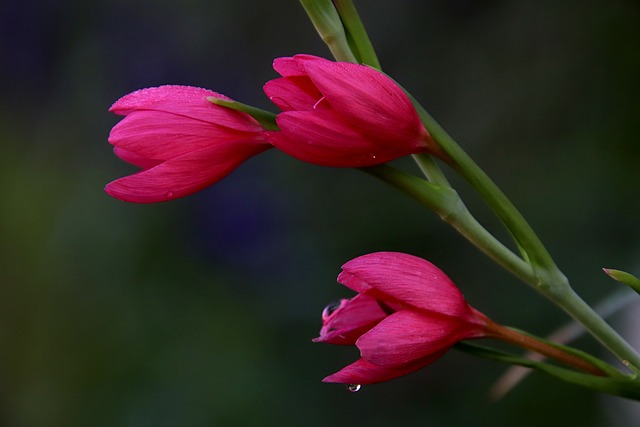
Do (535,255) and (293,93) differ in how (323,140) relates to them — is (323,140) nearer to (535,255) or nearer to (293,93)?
(293,93)

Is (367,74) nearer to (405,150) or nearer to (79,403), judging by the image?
(405,150)

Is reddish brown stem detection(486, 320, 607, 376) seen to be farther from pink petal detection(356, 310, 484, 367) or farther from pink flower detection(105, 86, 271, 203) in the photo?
pink flower detection(105, 86, 271, 203)

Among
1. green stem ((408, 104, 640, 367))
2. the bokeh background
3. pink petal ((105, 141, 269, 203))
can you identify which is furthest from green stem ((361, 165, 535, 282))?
the bokeh background

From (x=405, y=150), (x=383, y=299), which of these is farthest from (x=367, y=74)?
(x=383, y=299)

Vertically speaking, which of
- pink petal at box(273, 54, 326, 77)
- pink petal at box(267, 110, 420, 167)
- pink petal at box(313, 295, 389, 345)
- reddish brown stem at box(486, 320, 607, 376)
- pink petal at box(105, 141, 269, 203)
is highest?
pink petal at box(273, 54, 326, 77)

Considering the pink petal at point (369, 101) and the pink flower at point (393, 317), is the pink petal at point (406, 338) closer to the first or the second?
the pink flower at point (393, 317)

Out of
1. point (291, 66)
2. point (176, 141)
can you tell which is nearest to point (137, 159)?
point (176, 141)
